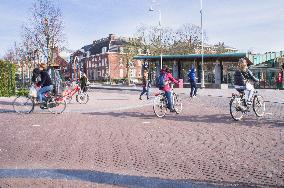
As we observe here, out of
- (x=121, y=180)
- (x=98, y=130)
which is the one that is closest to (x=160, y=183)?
(x=121, y=180)

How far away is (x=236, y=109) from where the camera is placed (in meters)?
10.7

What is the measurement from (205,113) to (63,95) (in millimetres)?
5813

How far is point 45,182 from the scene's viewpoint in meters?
4.81

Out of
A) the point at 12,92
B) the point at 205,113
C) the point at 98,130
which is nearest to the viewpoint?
the point at 98,130

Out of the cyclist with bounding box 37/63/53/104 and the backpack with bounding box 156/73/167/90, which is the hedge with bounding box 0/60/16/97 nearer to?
the cyclist with bounding box 37/63/53/104

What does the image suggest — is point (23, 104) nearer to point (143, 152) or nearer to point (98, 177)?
point (143, 152)

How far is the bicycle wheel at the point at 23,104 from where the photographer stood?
1288 cm

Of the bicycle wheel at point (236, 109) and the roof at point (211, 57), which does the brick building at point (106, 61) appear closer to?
the roof at point (211, 57)

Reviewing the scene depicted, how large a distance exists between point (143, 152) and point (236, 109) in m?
5.11

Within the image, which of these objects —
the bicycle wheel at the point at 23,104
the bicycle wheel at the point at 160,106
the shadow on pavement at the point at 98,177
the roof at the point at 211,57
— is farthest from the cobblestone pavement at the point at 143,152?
the roof at the point at 211,57

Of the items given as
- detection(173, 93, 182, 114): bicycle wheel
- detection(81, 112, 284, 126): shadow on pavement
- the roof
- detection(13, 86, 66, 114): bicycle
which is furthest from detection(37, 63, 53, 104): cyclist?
the roof

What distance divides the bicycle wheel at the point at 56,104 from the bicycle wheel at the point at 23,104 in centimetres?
66

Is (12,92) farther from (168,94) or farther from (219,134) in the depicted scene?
(219,134)

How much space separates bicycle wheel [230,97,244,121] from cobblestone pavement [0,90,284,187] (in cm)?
25
